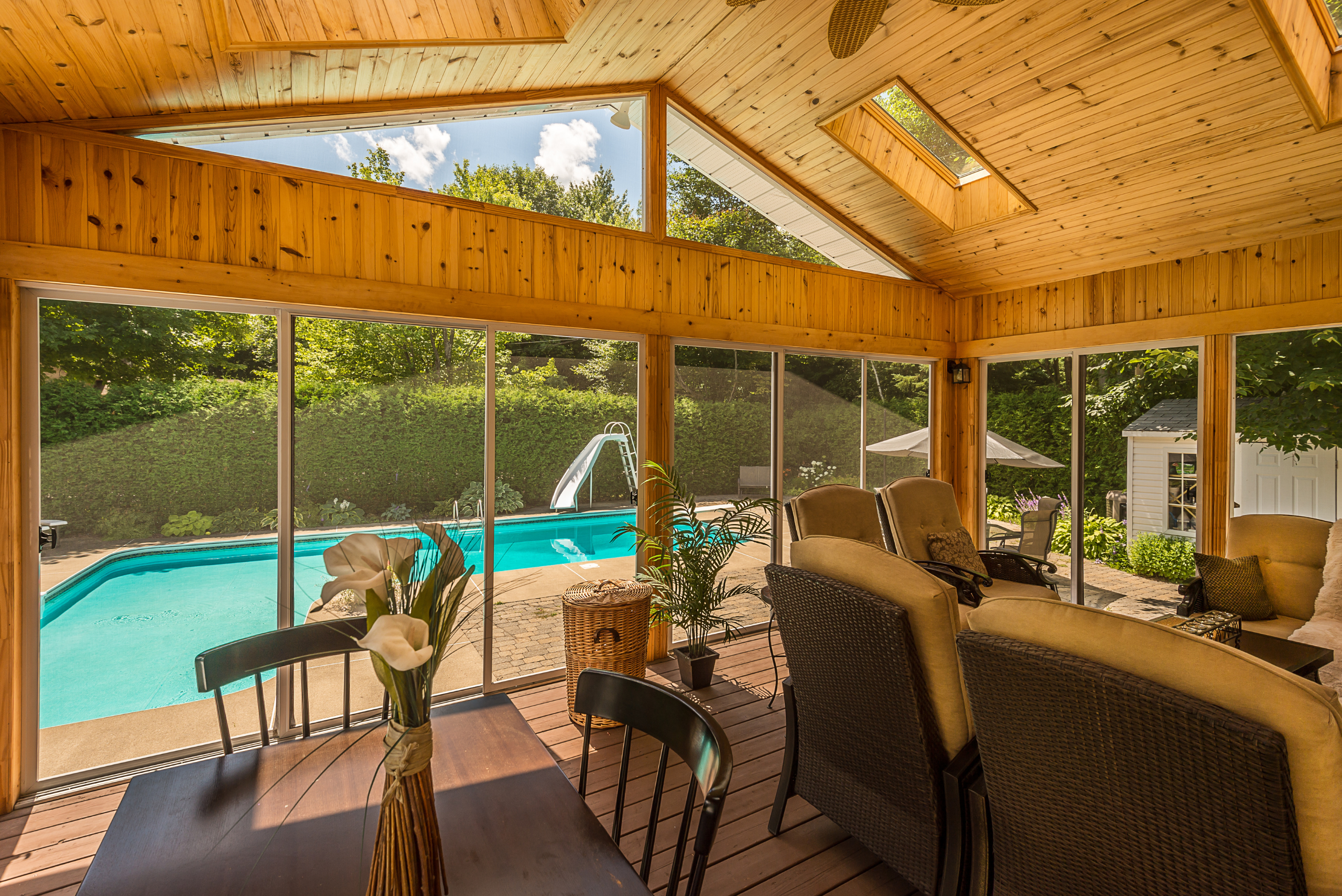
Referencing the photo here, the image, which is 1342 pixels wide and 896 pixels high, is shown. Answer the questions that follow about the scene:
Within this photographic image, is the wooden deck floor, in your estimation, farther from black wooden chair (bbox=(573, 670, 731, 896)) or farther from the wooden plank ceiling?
the wooden plank ceiling

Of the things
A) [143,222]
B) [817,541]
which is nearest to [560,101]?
[143,222]

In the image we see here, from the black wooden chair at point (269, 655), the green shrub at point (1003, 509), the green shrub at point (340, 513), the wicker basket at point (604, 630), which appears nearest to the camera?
the black wooden chair at point (269, 655)

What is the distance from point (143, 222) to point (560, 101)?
2194 millimetres

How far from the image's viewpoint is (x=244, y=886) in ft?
3.58

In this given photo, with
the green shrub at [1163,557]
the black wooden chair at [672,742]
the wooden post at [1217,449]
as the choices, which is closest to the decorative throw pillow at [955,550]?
the green shrub at [1163,557]

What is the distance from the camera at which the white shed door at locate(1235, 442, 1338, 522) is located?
12.2 ft

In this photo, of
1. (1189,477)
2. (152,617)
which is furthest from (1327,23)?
(152,617)

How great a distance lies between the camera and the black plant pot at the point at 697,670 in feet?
11.8

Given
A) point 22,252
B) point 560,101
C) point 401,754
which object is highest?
point 560,101

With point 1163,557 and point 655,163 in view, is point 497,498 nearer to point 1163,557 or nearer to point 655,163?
point 655,163

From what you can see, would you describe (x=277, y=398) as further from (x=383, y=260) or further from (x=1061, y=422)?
(x=1061, y=422)

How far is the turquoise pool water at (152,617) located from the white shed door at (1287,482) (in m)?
4.73

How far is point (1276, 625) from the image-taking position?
326 centimetres

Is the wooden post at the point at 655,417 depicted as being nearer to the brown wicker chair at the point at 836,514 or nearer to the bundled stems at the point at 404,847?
the brown wicker chair at the point at 836,514
